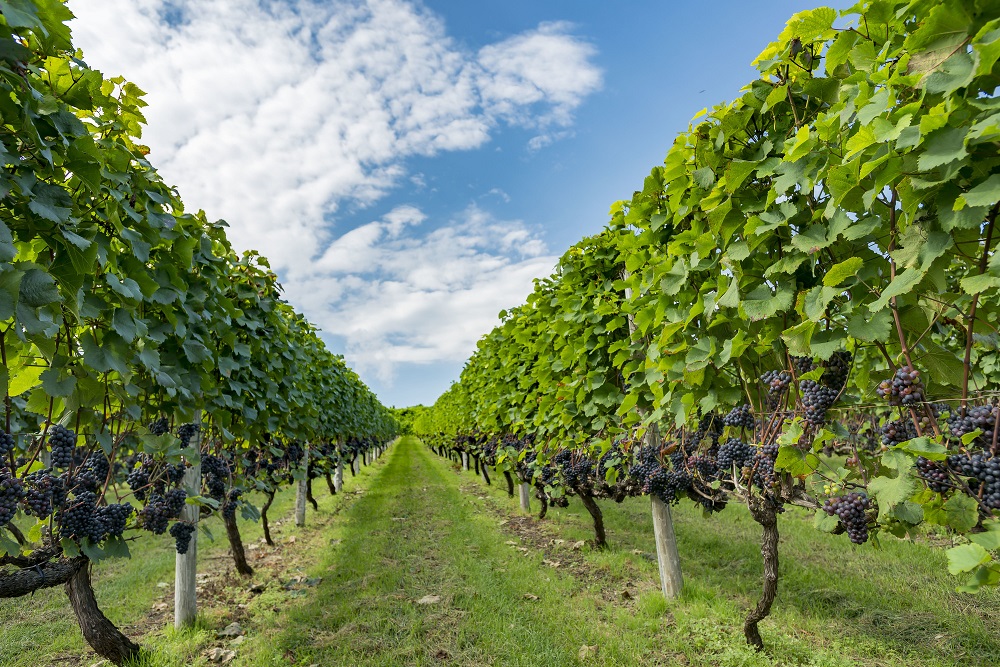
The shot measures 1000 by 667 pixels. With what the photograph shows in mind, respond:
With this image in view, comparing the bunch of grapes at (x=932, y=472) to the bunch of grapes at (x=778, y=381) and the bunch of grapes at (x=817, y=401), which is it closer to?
the bunch of grapes at (x=817, y=401)

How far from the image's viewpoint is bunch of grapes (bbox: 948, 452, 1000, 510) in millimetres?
1883

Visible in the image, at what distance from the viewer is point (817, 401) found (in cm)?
269

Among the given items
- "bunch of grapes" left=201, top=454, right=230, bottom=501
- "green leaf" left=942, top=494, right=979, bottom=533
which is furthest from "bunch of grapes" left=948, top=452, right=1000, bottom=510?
"bunch of grapes" left=201, top=454, right=230, bottom=501

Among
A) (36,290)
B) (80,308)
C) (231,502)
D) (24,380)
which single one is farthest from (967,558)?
(231,502)

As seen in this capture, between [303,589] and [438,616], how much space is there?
2575 mm

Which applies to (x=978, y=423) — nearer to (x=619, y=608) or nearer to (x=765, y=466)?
(x=765, y=466)

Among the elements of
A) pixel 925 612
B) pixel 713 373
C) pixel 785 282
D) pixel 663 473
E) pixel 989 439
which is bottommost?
pixel 925 612

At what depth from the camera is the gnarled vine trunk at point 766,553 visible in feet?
13.2

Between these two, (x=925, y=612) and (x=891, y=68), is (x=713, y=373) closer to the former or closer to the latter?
(x=891, y=68)

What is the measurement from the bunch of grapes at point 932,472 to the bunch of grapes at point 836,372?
2.24 feet

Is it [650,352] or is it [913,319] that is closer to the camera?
[913,319]

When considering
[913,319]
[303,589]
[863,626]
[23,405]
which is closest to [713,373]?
[913,319]

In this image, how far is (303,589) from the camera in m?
7.20

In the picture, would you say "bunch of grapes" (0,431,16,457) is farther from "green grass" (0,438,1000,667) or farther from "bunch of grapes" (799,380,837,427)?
"bunch of grapes" (799,380,837,427)
